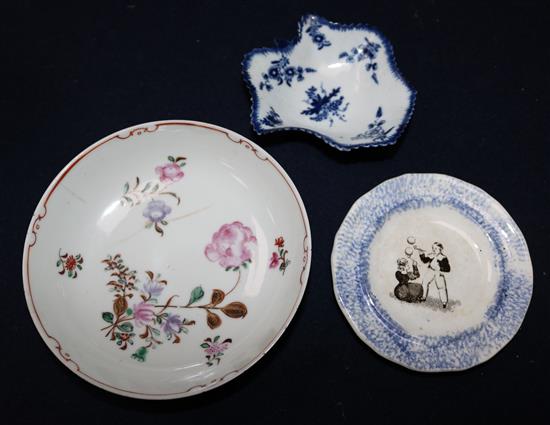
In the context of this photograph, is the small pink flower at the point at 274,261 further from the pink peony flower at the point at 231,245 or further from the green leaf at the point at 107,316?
the green leaf at the point at 107,316

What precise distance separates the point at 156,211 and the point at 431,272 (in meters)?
0.55

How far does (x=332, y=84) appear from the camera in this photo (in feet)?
3.67

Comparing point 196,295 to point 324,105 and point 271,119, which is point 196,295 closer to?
point 271,119

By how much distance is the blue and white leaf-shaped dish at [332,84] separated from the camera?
104 centimetres

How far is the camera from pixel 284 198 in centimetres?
96

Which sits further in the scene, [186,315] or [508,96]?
[508,96]

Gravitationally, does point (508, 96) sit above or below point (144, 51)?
below

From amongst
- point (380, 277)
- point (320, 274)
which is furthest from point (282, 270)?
point (380, 277)

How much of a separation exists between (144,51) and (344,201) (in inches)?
21.6

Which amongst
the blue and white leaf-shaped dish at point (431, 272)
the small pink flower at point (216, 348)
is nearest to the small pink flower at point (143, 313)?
the small pink flower at point (216, 348)

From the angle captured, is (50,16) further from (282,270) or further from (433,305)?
(433,305)

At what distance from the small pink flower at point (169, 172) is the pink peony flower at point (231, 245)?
0.46 ft

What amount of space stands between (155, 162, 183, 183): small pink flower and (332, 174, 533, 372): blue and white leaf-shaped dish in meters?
0.34

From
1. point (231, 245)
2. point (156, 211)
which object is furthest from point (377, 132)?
point (156, 211)
